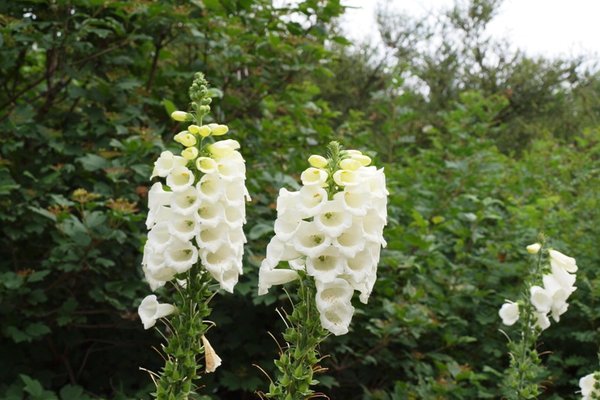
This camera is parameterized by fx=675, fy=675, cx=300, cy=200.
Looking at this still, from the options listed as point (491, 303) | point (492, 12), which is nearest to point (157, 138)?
point (491, 303)

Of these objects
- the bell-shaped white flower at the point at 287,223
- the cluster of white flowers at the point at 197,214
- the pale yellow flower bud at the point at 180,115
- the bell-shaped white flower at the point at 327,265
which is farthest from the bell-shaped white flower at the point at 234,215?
Answer: the pale yellow flower bud at the point at 180,115

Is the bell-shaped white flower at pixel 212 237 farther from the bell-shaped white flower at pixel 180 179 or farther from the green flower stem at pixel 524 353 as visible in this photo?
the green flower stem at pixel 524 353

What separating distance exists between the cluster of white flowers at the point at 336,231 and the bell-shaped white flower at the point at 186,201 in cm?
22

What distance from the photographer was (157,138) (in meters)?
3.50

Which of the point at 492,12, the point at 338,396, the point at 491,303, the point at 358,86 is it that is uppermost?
the point at 492,12

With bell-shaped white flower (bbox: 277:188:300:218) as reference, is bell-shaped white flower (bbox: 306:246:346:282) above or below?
below

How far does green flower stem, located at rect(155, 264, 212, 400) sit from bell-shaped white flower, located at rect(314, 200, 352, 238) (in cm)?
38

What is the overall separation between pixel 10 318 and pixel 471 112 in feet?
12.9

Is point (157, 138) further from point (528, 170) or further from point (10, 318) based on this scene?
point (528, 170)

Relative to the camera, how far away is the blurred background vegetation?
11.3 feet

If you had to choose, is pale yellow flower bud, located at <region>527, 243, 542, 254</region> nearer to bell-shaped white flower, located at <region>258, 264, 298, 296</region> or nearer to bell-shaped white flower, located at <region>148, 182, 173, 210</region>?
bell-shaped white flower, located at <region>258, 264, 298, 296</region>

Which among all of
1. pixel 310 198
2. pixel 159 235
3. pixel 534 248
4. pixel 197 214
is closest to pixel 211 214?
pixel 197 214

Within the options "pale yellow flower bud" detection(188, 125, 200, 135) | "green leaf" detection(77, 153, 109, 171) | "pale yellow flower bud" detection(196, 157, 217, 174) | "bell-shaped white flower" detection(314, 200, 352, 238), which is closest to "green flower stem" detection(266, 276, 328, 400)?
"bell-shaped white flower" detection(314, 200, 352, 238)

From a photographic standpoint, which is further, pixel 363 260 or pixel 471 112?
pixel 471 112
